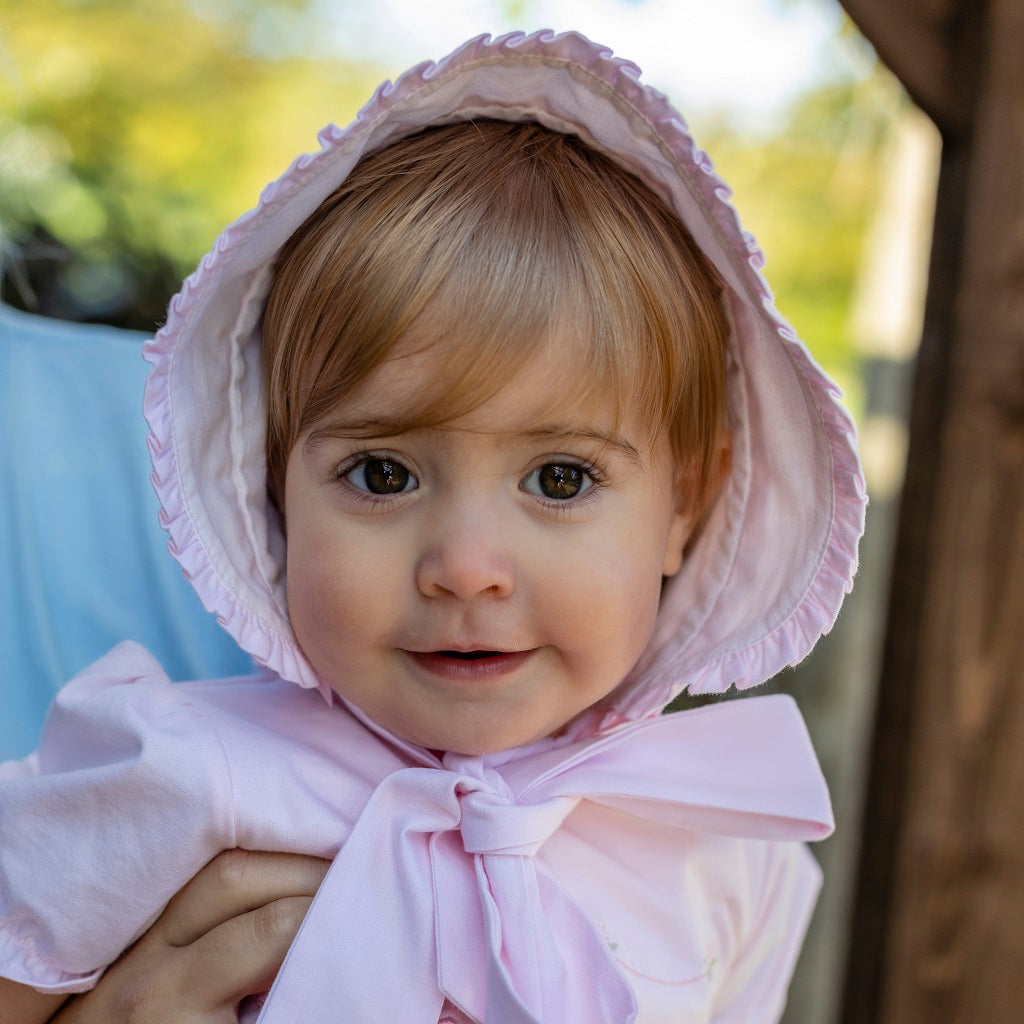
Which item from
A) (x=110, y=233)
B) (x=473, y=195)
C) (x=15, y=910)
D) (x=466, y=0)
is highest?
(x=466, y=0)

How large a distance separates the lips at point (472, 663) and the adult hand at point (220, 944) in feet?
0.83

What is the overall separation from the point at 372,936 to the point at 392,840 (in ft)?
0.32

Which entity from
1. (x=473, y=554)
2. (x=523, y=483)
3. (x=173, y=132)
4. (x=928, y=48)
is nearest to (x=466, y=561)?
(x=473, y=554)

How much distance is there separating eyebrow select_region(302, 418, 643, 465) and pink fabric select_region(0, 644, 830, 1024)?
0.34 metres

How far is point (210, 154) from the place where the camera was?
7816mm

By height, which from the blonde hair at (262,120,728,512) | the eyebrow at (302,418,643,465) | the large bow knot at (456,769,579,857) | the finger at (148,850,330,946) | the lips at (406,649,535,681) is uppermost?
the blonde hair at (262,120,728,512)

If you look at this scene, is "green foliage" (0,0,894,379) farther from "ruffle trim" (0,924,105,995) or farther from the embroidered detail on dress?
"ruffle trim" (0,924,105,995)

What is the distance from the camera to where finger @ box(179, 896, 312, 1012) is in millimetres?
1225

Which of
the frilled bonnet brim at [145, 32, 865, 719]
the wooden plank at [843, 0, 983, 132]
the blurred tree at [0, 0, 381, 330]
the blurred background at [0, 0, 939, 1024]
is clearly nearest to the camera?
the frilled bonnet brim at [145, 32, 865, 719]

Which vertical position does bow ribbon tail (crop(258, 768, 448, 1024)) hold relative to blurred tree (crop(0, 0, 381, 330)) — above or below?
below

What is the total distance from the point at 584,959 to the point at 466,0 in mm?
4517

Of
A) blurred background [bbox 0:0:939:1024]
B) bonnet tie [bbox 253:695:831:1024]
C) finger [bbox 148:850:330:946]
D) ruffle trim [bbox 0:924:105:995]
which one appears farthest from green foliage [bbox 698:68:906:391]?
ruffle trim [bbox 0:924:105:995]

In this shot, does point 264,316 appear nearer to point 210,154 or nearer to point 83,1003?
point 83,1003

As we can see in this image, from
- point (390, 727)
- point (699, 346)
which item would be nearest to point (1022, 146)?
point (699, 346)
